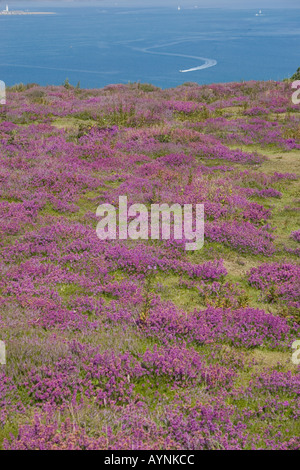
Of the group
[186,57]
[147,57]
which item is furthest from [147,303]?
[147,57]

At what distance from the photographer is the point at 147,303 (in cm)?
777

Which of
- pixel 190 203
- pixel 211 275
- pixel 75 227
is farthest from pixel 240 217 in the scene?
pixel 75 227

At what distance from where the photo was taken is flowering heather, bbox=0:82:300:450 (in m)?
5.38

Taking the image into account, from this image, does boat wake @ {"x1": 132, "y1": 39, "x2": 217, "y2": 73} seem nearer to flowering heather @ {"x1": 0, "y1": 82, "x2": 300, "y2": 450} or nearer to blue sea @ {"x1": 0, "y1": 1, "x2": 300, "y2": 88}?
blue sea @ {"x1": 0, "y1": 1, "x2": 300, "y2": 88}

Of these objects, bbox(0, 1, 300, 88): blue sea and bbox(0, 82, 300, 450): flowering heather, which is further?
bbox(0, 1, 300, 88): blue sea

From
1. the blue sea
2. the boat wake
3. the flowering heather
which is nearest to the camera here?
the flowering heather

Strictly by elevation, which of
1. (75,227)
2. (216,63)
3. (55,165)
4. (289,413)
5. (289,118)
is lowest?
(289,413)

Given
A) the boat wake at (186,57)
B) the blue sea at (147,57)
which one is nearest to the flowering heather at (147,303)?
the blue sea at (147,57)

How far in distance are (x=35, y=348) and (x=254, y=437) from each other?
11.8ft

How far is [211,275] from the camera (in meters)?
9.08

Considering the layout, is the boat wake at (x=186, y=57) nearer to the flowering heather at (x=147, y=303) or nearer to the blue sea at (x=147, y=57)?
the blue sea at (x=147, y=57)

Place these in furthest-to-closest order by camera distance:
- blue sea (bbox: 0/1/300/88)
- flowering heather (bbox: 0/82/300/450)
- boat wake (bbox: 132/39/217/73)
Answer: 1. boat wake (bbox: 132/39/217/73)
2. blue sea (bbox: 0/1/300/88)
3. flowering heather (bbox: 0/82/300/450)

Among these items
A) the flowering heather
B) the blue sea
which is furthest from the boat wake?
the flowering heather

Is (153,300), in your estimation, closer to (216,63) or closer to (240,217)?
(240,217)
